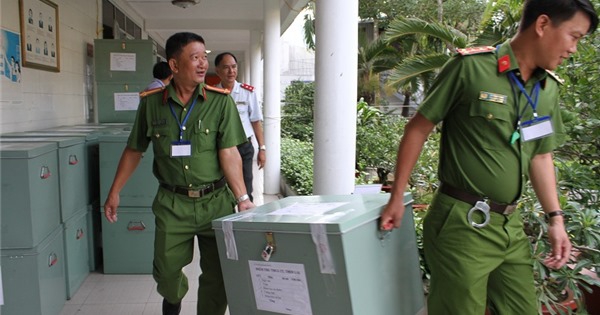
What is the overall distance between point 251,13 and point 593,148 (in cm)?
731

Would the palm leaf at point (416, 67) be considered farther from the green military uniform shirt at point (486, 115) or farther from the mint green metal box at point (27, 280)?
the mint green metal box at point (27, 280)

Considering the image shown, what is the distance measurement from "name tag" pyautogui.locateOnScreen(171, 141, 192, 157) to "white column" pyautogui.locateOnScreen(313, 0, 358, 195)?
3.09 ft

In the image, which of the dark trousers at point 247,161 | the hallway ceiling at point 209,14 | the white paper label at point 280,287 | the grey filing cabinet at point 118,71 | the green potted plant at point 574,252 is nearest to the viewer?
the white paper label at point 280,287

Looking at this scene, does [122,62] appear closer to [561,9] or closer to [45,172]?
[45,172]

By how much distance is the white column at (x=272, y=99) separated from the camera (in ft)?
22.9

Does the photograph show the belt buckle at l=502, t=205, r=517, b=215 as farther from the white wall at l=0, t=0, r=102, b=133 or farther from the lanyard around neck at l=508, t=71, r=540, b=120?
the white wall at l=0, t=0, r=102, b=133

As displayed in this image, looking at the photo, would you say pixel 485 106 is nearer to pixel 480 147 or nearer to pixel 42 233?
pixel 480 147

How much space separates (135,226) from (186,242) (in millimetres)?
1383

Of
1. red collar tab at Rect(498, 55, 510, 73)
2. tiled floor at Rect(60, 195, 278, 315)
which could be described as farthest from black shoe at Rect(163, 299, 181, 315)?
red collar tab at Rect(498, 55, 510, 73)

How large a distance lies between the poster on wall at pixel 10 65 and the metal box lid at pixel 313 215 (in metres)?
2.32

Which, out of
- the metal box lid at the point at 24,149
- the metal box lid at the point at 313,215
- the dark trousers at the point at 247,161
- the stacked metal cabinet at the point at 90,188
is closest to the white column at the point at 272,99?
the dark trousers at the point at 247,161

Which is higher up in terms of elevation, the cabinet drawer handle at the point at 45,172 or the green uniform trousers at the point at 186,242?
the cabinet drawer handle at the point at 45,172

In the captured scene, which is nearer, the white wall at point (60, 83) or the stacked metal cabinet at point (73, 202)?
the stacked metal cabinet at point (73, 202)

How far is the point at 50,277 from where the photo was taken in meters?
2.82
